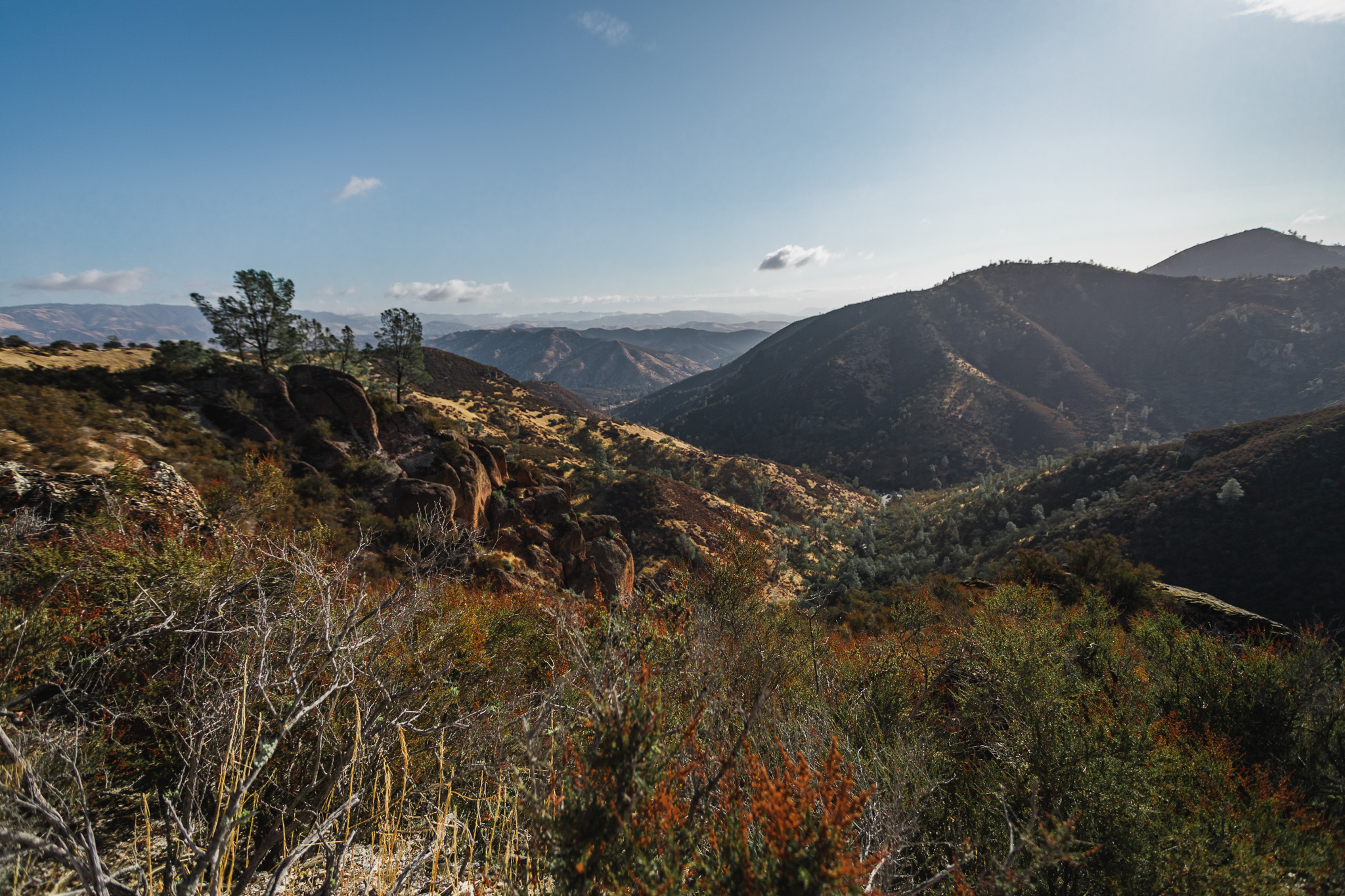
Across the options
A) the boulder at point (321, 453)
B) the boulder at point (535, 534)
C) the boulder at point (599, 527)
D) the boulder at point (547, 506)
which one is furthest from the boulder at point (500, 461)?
the boulder at point (321, 453)

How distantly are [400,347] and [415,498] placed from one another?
62.4 ft

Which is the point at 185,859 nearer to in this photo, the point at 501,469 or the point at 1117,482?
the point at 501,469

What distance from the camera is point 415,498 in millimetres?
17297

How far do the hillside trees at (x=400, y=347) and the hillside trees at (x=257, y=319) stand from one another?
527cm

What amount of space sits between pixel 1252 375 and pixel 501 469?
569 feet

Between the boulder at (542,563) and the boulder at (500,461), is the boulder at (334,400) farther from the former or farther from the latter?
the boulder at (542,563)

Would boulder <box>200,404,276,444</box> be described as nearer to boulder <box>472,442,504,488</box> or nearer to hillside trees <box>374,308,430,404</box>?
boulder <box>472,442,504,488</box>

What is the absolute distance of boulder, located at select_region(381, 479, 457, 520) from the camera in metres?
17.1

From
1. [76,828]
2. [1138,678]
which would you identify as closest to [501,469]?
[76,828]

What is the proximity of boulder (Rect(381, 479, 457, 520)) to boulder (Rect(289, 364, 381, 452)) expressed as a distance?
3208 mm

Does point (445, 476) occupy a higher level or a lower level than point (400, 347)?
lower

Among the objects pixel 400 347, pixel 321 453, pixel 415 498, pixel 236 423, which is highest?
pixel 400 347

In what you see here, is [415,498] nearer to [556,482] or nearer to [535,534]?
[535,534]

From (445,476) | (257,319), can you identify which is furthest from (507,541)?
(257,319)
